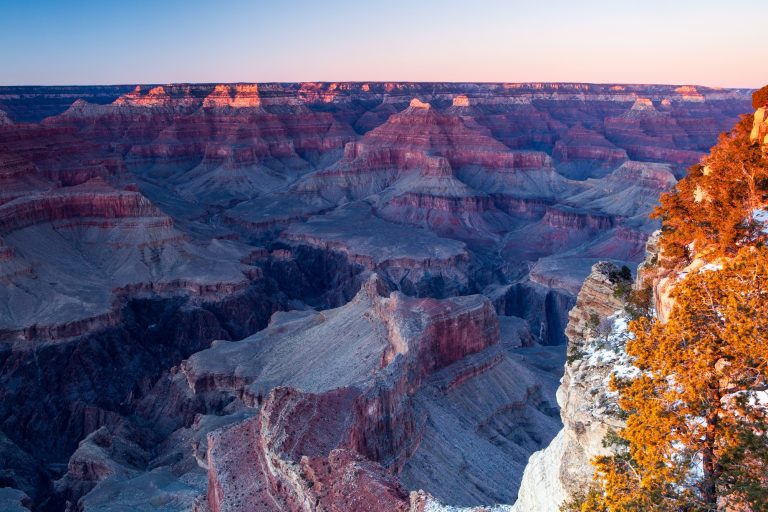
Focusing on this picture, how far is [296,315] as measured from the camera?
6341cm

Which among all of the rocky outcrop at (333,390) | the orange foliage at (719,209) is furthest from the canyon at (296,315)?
the orange foliage at (719,209)

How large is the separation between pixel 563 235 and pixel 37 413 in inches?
3484

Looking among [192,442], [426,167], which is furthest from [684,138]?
[192,442]

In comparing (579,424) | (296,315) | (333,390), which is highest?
(579,424)

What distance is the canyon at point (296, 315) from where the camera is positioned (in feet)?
103

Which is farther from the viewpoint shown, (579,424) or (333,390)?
(333,390)

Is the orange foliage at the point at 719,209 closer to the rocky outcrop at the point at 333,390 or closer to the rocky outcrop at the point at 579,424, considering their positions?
the rocky outcrop at the point at 579,424

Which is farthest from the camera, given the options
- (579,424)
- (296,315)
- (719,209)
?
(296,315)

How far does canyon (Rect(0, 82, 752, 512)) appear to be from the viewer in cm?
3139

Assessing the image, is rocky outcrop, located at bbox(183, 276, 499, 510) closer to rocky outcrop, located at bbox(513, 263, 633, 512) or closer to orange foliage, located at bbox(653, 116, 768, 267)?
rocky outcrop, located at bbox(513, 263, 633, 512)

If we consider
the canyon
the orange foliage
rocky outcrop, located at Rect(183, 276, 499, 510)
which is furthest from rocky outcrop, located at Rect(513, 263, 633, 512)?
rocky outcrop, located at Rect(183, 276, 499, 510)

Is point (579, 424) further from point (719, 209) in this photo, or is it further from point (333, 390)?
point (333, 390)

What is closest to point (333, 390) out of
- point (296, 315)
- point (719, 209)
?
point (719, 209)

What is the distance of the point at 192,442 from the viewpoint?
42062mm
